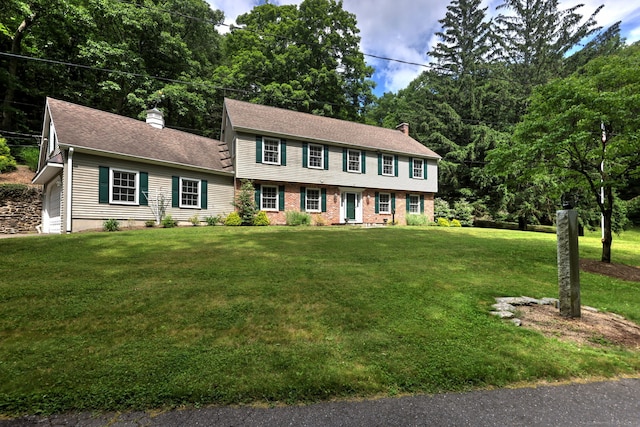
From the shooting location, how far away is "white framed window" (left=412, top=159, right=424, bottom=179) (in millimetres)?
22156

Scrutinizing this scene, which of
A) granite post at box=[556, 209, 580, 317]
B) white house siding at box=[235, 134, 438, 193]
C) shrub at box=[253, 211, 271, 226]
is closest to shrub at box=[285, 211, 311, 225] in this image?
shrub at box=[253, 211, 271, 226]

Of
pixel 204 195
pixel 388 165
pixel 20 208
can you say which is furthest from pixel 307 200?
pixel 20 208

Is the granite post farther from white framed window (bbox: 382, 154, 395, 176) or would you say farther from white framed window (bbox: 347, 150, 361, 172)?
white framed window (bbox: 382, 154, 395, 176)

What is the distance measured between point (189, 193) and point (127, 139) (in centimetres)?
358

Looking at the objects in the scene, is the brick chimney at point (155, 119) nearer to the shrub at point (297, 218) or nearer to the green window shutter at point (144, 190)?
the green window shutter at point (144, 190)

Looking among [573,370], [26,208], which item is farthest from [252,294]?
[26,208]

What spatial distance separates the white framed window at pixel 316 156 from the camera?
18.4 m

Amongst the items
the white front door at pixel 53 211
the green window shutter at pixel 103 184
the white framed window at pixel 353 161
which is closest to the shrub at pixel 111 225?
the green window shutter at pixel 103 184

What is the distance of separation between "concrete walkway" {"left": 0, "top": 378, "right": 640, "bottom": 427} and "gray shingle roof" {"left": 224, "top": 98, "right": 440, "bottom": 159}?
15.3m

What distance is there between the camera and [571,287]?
4516mm

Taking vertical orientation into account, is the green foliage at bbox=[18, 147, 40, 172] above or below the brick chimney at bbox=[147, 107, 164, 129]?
below

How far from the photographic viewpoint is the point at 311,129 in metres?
19.4

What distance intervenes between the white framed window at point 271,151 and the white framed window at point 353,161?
15.8 feet

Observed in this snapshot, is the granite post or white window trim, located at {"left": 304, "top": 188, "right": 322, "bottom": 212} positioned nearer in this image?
the granite post
